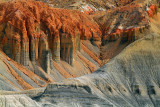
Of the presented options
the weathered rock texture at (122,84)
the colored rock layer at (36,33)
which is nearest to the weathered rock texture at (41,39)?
the colored rock layer at (36,33)

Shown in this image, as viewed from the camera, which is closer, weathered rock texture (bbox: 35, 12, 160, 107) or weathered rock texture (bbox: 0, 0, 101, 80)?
weathered rock texture (bbox: 35, 12, 160, 107)

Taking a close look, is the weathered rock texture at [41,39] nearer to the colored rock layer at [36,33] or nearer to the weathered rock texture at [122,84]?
the colored rock layer at [36,33]

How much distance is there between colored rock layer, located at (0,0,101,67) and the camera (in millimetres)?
79062

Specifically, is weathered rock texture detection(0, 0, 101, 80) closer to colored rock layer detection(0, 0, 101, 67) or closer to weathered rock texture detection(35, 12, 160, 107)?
colored rock layer detection(0, 0, 101, 67)

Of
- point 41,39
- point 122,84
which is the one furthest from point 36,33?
point 122,84

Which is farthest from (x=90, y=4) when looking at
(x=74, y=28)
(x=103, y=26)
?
(x=74, y=28)

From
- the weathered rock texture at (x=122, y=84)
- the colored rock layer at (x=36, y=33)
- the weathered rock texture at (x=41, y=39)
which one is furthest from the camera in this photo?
the weathered rock texture at (x=41, y=39)

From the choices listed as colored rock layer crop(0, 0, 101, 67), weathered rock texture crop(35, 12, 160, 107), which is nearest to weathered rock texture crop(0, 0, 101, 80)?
colored rock layer crop(0, 0, 101, 67)

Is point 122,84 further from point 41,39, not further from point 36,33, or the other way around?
point 36,33

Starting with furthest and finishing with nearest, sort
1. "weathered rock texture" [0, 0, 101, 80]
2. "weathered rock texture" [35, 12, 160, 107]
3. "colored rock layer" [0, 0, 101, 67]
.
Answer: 1. "weathered rock texture" [0, 0, 101, 80]
2. "colored rock layer" [0, 0, 101, 67]
3. "weathered rock texture" [35, 12, 160, 107]

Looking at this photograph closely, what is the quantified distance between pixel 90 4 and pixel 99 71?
6655cm

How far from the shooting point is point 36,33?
83.1 meters

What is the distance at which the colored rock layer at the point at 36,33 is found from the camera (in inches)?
3113

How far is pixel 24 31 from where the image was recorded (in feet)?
264
